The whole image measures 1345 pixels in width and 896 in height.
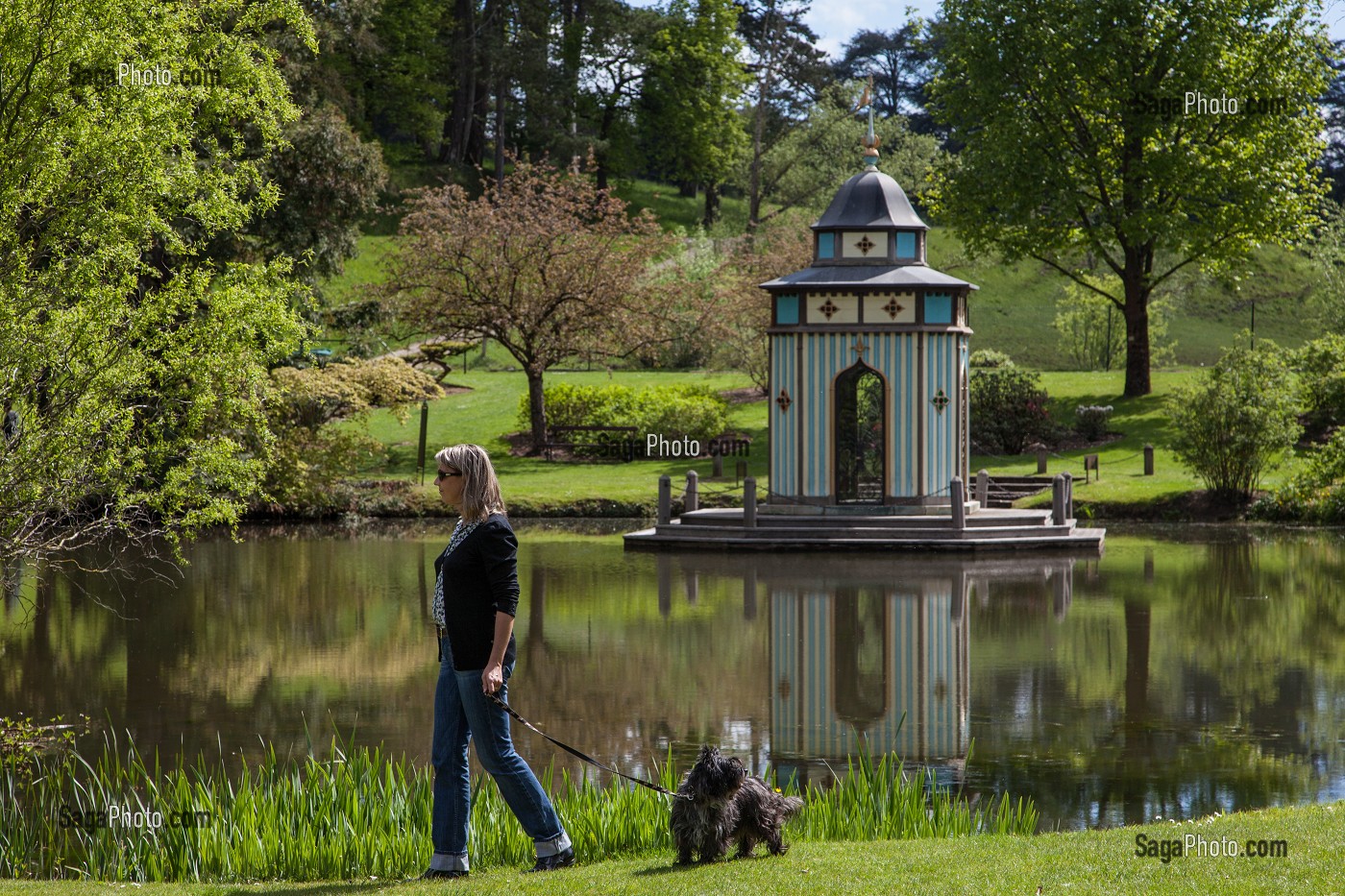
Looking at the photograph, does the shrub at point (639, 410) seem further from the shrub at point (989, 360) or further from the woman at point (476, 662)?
the woman at point (476, 662)

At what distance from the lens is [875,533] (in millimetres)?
23234

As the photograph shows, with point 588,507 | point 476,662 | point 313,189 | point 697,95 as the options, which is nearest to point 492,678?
point 476,662

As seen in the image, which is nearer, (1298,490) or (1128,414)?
(1298,490)

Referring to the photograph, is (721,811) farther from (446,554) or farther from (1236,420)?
(1236,420)

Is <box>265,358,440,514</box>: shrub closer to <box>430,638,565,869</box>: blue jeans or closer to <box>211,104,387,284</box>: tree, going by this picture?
<box>211,104,387,284</box>: tree

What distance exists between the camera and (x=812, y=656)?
13.6m

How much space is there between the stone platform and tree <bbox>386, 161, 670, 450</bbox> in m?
12.6

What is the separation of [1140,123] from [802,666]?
88.5 ft

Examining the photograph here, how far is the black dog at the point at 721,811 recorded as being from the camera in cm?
641

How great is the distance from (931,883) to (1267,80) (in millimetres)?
34191

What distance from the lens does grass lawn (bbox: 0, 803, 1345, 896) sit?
606cm

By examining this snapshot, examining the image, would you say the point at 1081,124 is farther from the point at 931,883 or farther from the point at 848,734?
the point at 931,883

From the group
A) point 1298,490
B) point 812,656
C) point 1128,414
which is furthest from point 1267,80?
point 812,656

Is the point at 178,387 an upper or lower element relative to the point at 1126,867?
upper
